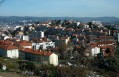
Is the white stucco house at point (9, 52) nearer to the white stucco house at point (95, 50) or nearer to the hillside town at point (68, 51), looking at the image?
the hillside town at point (68, 51)

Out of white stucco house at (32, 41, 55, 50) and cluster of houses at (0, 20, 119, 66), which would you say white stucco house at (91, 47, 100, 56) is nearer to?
cluster of houses at (0, 20, 119, 66)

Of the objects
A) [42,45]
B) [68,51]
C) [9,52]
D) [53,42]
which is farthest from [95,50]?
[9,52]

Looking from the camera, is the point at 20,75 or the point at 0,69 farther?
the point at 0,69

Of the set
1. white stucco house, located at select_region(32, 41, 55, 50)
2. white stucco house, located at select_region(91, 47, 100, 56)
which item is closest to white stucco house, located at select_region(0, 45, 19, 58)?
white stucco house, located at select_region(32, 41, 55, 50)

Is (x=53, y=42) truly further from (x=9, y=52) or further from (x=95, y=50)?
(x=9, y=52)

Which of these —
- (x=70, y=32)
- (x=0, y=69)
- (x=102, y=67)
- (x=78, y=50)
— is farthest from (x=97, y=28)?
(x=0, y=69)

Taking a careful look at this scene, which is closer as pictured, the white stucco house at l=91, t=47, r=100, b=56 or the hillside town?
the hillside town

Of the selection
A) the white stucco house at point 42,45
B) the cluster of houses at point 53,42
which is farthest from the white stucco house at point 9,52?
the white stucco house at point 42,45

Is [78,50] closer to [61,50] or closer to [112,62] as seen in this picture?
[61,50]

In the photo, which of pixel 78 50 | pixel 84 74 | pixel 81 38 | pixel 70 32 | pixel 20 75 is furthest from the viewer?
pixel 70 32
